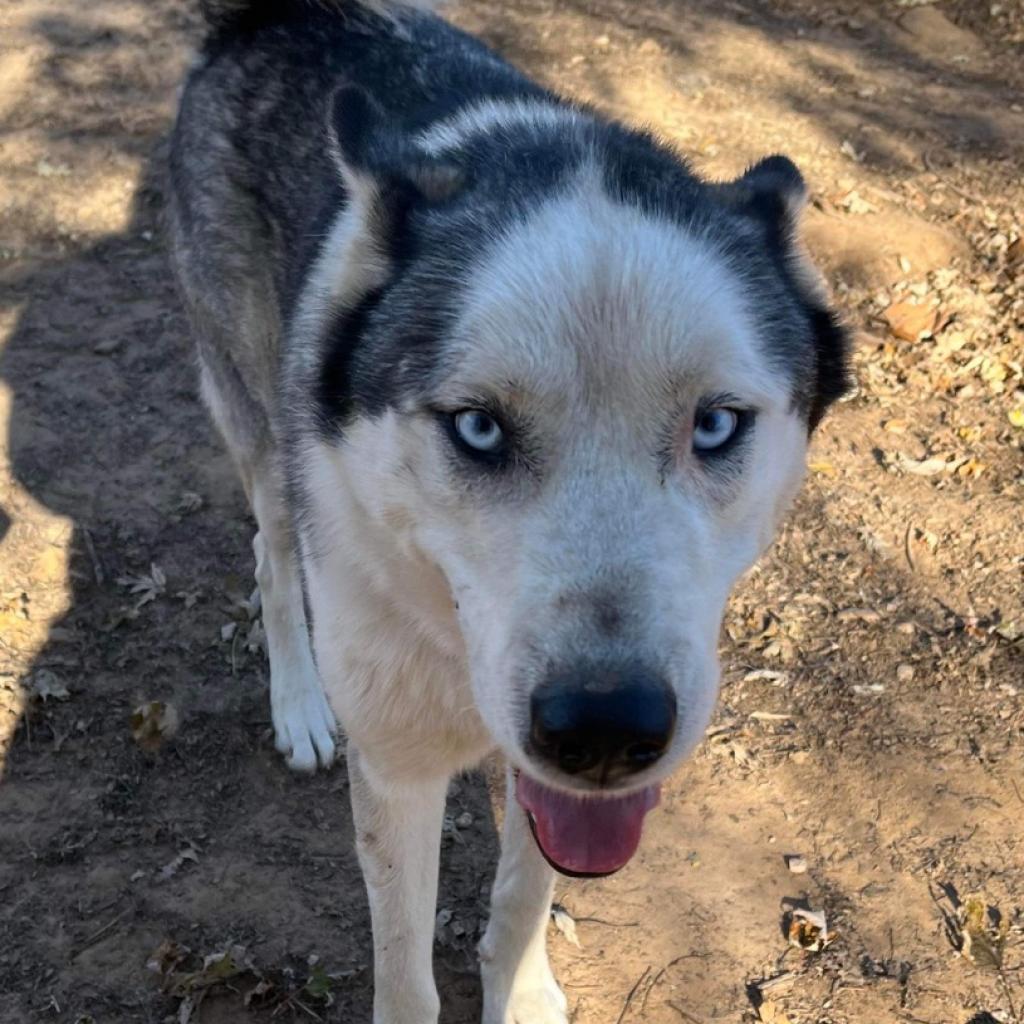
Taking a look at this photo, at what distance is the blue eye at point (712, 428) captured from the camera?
212 centimetres

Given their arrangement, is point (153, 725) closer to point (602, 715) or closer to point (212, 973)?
point (212, 973)

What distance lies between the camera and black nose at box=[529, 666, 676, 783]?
6.04ft

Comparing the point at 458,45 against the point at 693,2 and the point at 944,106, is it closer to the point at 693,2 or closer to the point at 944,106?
the point at 944,106

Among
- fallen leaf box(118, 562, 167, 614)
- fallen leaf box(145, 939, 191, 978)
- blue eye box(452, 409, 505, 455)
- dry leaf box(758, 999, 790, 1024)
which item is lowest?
fallen leaf box(118, 562, 167, 614)

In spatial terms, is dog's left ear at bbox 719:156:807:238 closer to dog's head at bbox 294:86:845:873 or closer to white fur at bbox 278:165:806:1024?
dog's head at bbox 294:86:845:873

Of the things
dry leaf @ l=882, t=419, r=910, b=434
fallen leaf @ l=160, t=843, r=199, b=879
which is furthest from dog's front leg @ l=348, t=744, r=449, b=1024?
dry leaf @ l=882, t=419, r=910, b=434

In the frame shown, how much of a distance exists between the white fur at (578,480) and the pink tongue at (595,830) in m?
0.28

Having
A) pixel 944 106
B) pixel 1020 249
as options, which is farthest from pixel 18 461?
pixel 944 106

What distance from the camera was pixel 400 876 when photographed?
2.86 meters

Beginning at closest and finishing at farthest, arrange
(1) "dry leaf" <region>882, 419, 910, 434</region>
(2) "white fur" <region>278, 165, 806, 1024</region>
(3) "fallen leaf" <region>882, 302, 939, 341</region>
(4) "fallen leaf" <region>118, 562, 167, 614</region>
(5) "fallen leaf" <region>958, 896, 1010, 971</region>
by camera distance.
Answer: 1. (2) "white fur" <region>278, 165, 806, 1024</region>
2. (5) "fallen leaf" <region>958, 896, 1010, 971</region>
3. (4) "fallen leaf" <region>118, 562, 167, 614</region>
4. (1) "dry leaf" <region>882, 419, 910, 434</region>
5. (3) "fallen leaf" <region>882, 302, 939, 341</region>

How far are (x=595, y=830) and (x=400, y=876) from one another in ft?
2.55

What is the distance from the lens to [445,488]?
2.12 metres

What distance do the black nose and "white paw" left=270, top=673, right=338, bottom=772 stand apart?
7.05 feet

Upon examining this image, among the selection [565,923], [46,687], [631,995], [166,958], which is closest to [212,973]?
[166,958]
